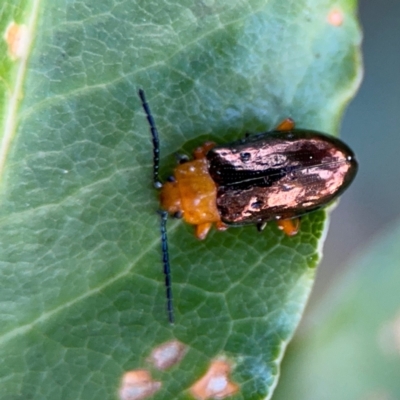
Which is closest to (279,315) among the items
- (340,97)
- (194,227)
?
(194,227)

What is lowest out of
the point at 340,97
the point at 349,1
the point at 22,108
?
the point at 340,97

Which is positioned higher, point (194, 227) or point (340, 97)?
point (340, 97)

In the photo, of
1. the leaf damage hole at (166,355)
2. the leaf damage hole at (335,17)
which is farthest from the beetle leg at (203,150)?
the leaf damage hole at (166,355)

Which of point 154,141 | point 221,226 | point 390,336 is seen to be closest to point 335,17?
point 154,141

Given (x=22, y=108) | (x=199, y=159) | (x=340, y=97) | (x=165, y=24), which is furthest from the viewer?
(x=199, y=159)

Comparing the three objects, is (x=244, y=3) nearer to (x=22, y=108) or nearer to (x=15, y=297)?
(x=22, y=108)

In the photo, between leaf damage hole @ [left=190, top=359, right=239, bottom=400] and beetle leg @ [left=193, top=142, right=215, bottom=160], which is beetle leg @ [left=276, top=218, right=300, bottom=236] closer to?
beetle leg @ [left=193, top=142, right=215, bottom=160]

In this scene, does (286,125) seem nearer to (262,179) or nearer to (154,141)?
(262,179)

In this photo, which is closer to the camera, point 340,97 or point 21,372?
point 21,372

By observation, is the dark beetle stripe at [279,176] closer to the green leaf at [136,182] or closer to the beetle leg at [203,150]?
the beetle leg at [203,150]
